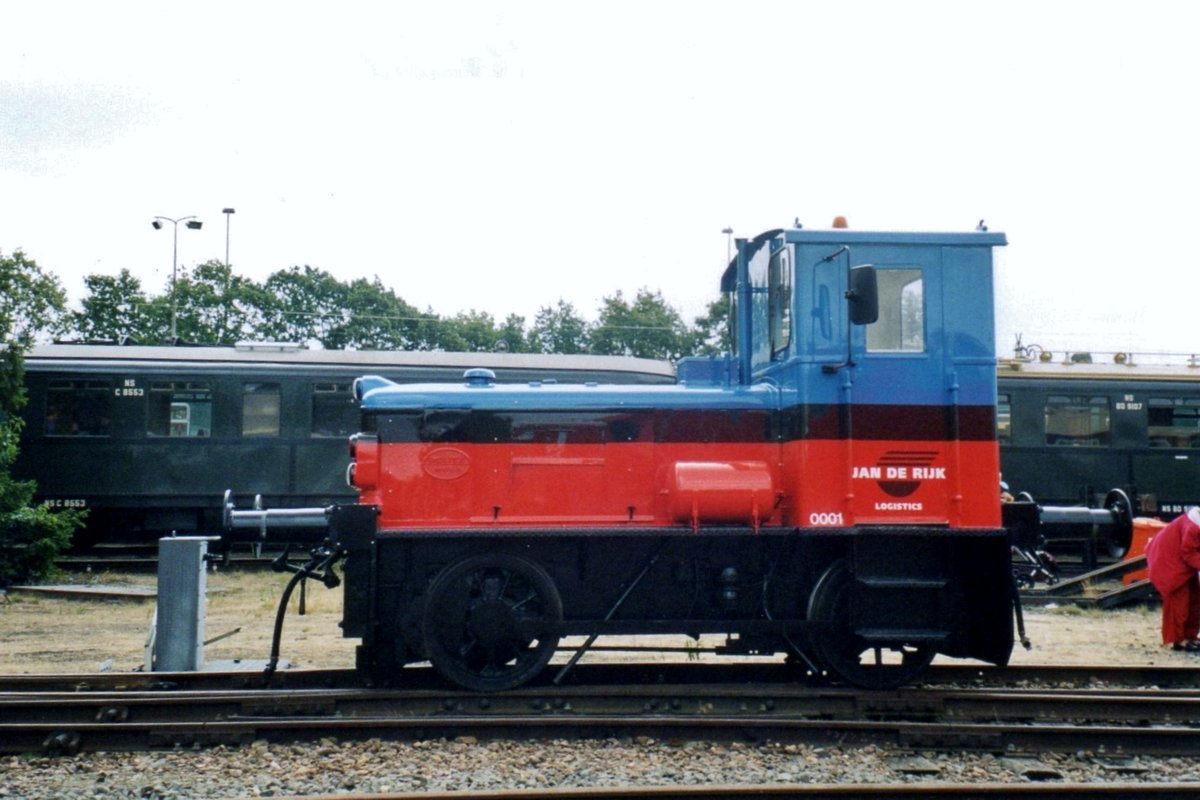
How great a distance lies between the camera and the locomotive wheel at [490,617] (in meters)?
6.79

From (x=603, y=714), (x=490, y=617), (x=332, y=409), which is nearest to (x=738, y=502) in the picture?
(x=603, y=714)

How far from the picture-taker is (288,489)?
1569cm

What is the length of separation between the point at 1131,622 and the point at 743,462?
688 centimetres

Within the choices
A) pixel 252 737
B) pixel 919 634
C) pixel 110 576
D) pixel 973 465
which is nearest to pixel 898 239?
pixel 973 465

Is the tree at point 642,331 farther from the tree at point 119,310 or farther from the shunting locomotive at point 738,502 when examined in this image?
the shunting locomotive at point 738,502

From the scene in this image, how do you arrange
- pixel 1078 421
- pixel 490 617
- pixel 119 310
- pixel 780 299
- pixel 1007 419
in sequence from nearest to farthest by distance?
pixel 490 617 → pixel 780 299 → pixel 1007 419 → pixel 1078 421 → pixel 119 310

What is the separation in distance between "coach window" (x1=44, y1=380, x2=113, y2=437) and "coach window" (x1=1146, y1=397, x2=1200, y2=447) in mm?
17225

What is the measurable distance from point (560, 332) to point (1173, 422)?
35.9 metres

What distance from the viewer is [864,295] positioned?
21.0 ft

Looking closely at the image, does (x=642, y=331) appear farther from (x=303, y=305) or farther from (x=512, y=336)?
(x=303, y=305)

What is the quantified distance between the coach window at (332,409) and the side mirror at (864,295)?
35.7ft

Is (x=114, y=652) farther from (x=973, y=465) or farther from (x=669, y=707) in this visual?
(x=973, y=465)

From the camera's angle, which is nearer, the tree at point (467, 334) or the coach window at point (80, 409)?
the coach window at point (80, 409)

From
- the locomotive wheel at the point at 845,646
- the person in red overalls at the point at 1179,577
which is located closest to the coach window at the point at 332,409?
the locomotive wheel at the point at 845,646
